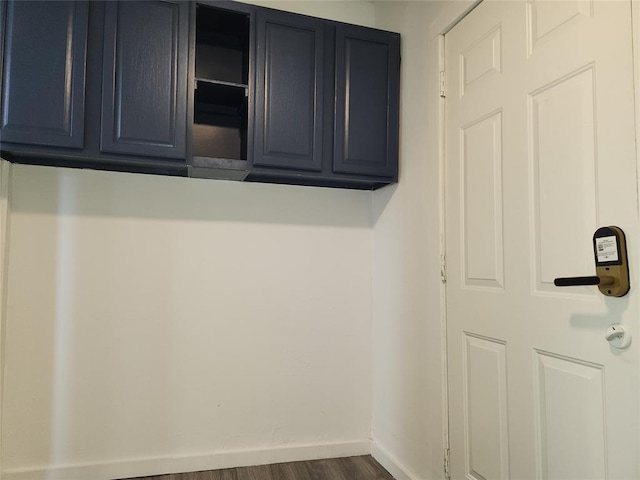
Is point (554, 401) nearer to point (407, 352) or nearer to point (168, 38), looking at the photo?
point (407, 352)

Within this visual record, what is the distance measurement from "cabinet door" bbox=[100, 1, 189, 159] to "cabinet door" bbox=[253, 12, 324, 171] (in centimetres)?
35

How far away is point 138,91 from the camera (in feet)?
6.02

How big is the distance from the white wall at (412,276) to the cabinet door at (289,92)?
18.0 inches

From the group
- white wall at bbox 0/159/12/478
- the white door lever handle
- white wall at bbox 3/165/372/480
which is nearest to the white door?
the white door lever handle

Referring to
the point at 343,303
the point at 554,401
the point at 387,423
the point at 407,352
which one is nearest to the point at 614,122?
the point at 554,401

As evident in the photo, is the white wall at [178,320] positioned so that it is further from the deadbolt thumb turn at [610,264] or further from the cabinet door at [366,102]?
the deadbolt thumb turn at [610,264]

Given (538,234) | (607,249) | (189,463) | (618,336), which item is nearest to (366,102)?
(538,234)

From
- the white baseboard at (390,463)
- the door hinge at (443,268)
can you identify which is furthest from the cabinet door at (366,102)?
the white baseboard at (390,463)

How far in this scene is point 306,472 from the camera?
2.19 m

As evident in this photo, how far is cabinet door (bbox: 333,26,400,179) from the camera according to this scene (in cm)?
213

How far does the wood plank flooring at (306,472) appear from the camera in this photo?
2125 millimetres

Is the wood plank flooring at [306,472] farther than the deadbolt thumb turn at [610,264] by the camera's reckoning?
Yes

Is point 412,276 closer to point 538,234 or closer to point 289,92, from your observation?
point 538,234

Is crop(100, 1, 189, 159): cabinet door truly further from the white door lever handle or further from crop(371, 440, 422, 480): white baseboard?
crop(371, 440, 422, 480): white baseboard
